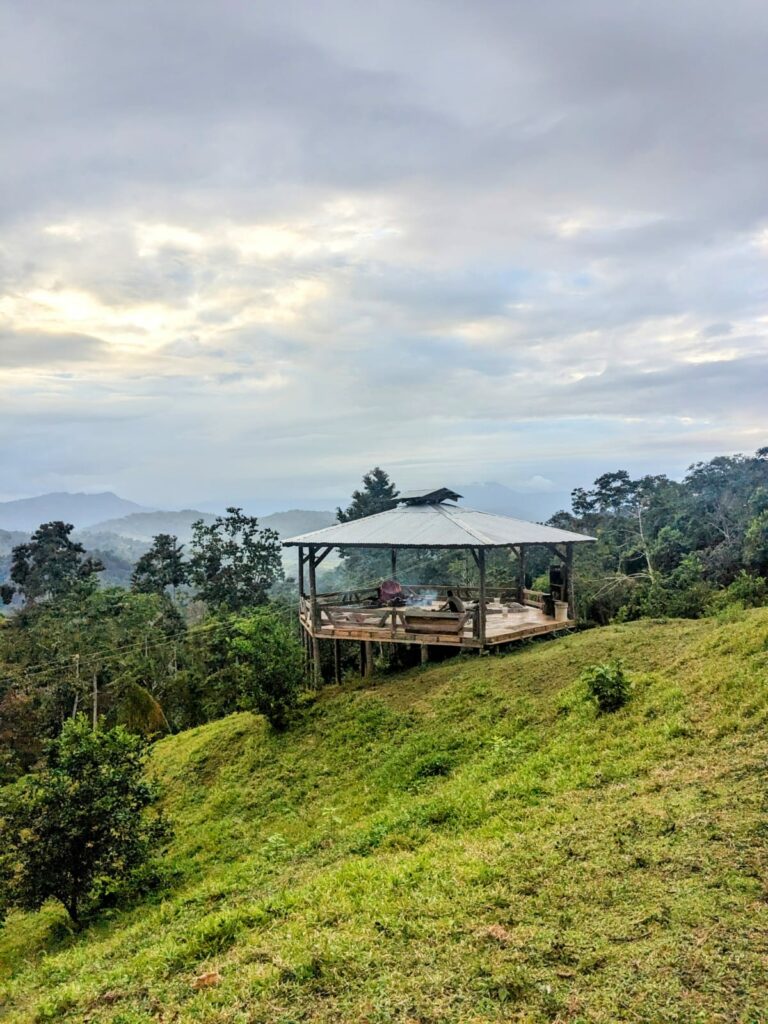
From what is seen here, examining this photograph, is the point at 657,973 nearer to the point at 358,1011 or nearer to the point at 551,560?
the point at 358,1011

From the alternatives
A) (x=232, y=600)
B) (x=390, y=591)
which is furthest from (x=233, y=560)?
(x=390, y=591)

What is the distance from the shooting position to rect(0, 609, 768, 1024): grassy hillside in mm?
3801

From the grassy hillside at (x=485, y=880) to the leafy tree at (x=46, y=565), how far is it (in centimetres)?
3002

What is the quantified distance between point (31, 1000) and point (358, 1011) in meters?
4.03

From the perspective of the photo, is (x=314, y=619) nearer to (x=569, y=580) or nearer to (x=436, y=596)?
(x=436, y=596)

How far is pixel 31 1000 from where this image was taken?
568cm

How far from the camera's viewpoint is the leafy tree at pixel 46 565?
36125 mm

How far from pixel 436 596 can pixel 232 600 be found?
1724cm

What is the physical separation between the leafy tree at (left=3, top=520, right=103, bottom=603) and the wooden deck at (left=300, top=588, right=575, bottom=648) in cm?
2586

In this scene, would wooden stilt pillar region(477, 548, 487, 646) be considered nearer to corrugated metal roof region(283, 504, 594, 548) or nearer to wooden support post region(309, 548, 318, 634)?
corrugated metal roof region(283, 504, 594, 548)

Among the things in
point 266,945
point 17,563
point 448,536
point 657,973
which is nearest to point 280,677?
point 448,536

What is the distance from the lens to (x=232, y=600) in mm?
32031

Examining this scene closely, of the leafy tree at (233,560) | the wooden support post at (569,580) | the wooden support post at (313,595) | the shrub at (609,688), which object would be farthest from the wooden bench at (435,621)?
the leafy tree at (233,560)

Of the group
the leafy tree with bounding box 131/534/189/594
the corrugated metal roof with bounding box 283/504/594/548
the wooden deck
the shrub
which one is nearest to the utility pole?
the leafy tree with bounding box 131/534/189/594
